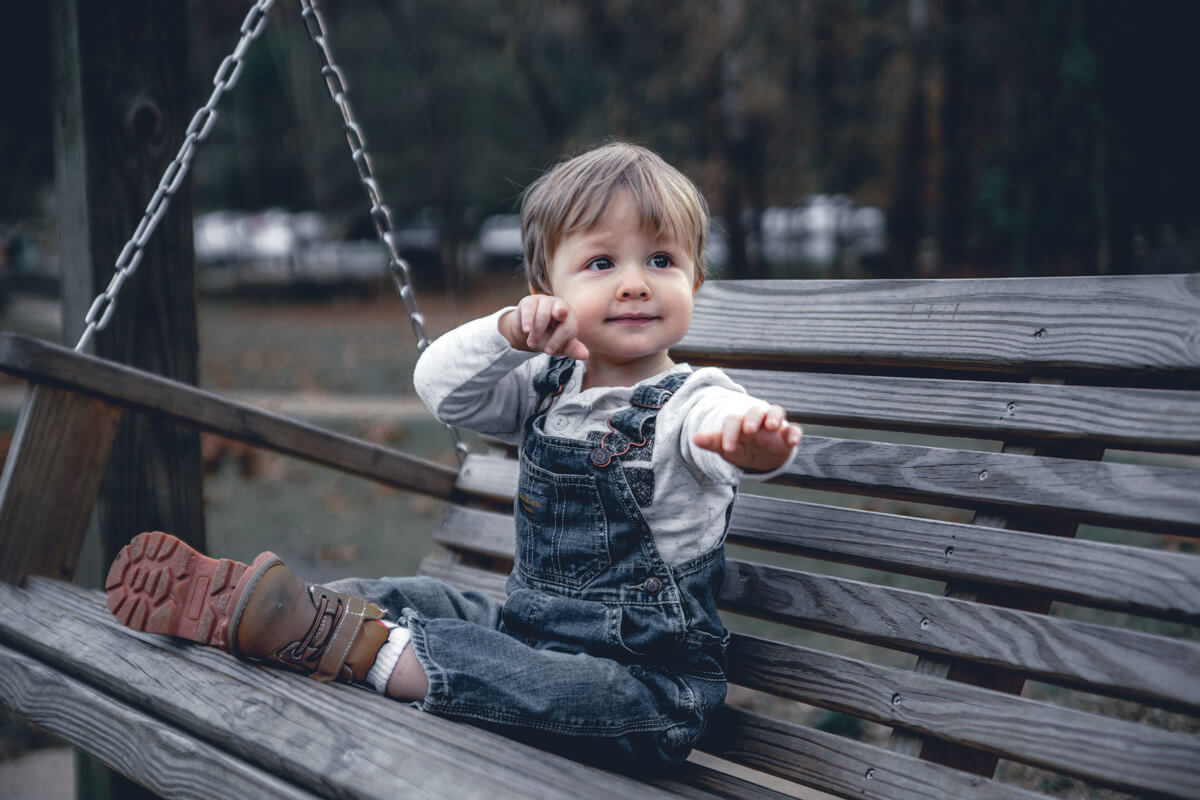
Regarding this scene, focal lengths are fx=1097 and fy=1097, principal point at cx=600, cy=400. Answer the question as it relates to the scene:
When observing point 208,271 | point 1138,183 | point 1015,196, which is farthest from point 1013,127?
point 208,271

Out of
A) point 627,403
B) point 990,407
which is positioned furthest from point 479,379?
point 990,407

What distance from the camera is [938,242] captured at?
19594 mm

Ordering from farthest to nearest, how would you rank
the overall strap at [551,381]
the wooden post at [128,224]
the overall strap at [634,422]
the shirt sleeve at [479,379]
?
1. the wooden post at [128,224]
2. the overall strap at [551,381]
3. the shirt sleeve at [479,379]
4. the overall strap at [634,422]

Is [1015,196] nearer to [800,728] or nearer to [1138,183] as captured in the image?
[1138,183]

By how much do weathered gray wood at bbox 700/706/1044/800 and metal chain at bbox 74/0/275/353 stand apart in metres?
1.55

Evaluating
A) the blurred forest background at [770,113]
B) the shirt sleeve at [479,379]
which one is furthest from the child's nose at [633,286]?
the blurred forest background at [770,113]

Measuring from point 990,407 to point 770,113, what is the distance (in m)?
17.0

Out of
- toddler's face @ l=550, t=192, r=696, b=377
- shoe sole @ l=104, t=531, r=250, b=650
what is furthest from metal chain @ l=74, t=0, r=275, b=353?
toddler's face @ l=550, t=192, r=696, b=377

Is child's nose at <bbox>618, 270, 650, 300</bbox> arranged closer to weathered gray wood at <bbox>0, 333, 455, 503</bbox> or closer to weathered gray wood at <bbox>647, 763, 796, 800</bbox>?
weathered gray wood at <bbox>647, 763, 796, 800</bbox>

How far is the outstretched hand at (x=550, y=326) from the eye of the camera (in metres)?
1.80

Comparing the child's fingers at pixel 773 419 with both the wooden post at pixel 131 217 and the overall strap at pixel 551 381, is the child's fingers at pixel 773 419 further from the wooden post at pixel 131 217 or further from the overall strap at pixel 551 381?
the wooden post at pixel 131 217

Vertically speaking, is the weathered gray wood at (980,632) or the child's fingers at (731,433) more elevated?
the child's fingers at (731,433)

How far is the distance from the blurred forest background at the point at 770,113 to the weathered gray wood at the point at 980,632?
4.47 meters

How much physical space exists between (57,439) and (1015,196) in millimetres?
16411
